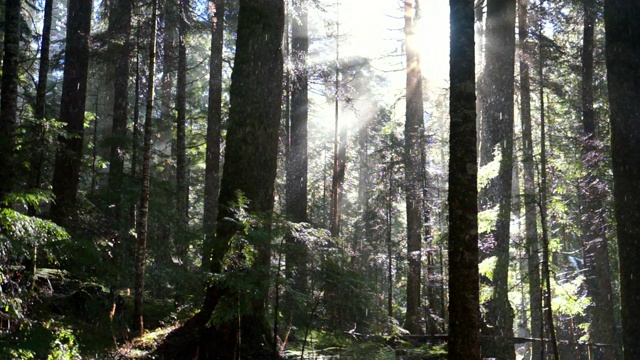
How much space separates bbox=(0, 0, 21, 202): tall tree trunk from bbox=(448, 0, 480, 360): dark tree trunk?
241 inches

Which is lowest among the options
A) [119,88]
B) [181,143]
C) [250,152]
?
[250,152]

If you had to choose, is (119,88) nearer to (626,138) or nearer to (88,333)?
(88,333)

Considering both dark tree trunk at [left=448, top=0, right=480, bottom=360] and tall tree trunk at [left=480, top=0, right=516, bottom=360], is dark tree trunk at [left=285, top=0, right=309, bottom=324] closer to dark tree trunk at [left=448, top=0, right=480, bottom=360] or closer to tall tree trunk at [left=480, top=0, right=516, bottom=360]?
tall tree trunk at [left=480, top=0, right=516, bottom=360]

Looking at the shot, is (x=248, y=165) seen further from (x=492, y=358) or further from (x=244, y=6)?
(x=492, y=358)

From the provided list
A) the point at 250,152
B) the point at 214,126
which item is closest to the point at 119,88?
the point at 214,126

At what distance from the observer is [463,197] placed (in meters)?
5.88

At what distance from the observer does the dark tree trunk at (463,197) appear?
5.59m

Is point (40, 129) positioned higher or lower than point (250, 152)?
higher

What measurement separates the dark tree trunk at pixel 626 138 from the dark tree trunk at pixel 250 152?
19.5ft

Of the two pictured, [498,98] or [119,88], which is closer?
[498,98]

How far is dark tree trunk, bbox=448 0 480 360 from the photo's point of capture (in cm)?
559

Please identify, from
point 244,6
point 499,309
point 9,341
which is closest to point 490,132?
point 499,309

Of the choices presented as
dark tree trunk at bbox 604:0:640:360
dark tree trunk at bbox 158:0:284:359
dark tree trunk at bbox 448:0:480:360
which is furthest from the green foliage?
dark tree trunk at bbox 604:0:640:360

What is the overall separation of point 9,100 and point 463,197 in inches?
271
